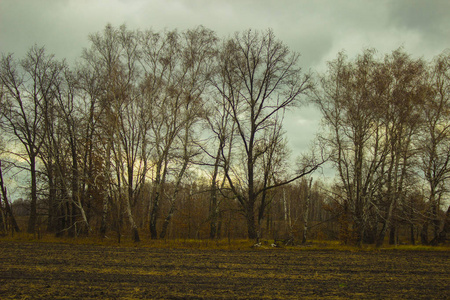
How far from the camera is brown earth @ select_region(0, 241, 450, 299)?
726 centimetres

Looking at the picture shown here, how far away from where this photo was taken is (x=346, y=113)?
803 inches

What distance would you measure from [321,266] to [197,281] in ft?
17.6

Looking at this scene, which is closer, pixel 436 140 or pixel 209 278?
pixel 209 278

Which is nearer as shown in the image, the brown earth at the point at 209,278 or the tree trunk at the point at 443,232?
the brown earth at the point at 209,278

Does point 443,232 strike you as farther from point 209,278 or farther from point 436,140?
point 209,278

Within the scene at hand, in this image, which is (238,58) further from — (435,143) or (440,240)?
(440,240)

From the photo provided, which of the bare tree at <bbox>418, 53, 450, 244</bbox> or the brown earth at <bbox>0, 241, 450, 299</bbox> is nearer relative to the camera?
the brown earth at <bbox>0, 241, 450, 299</bbox>

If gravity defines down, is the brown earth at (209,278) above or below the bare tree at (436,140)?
below

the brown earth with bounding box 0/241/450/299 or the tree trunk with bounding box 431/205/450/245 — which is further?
the tree trunk with bounding box 431/205/450/245

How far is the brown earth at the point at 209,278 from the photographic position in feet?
23.8

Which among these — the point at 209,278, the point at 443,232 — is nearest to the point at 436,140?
the point at 443,232

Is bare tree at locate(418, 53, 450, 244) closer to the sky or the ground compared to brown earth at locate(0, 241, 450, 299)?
closer to the sky

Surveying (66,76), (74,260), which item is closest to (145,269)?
(74,260)

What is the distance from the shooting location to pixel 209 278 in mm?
9094
